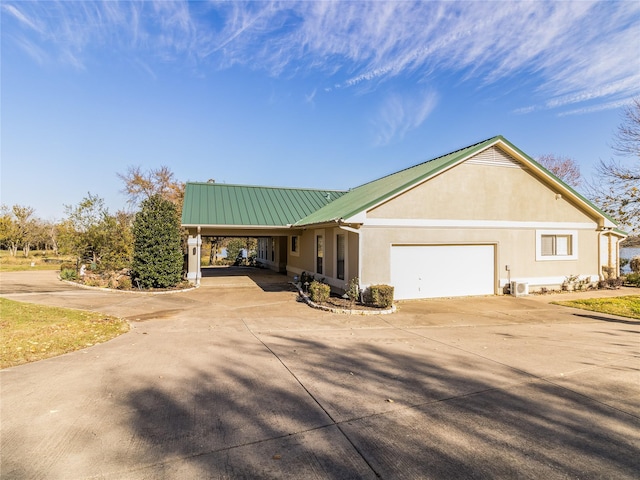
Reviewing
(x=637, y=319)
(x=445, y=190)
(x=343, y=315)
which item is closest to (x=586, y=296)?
(x=637, y=319)

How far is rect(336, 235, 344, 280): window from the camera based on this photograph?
13579 millimetres

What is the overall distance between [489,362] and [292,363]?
11.3ft

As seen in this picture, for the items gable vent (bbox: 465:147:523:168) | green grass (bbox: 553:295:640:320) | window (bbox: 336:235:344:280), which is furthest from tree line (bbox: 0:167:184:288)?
green grass (bbox: 553:295:640:320)

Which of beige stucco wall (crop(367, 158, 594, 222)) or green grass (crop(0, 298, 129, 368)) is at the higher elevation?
beige stucco wall (crop(367, 158, 594, 222))

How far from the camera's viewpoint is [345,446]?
11.7 ft

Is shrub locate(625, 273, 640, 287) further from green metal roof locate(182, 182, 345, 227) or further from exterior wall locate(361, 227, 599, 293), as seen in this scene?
green metal roof locate(182, 182, 345, 227)

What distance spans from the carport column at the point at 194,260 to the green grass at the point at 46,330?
269 inches

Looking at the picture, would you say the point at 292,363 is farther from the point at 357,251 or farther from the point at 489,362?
the point at 357,251

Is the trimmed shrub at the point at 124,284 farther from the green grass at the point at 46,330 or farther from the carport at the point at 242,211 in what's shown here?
the green grass at the point at 46,330

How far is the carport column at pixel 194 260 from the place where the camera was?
57.5ft

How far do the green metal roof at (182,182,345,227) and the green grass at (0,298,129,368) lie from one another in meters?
7.21

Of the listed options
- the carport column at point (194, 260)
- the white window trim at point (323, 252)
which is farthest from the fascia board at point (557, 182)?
the carport column at point (194, 260)

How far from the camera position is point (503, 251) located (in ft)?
46.4

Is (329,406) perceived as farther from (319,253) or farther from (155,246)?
(155,246)
